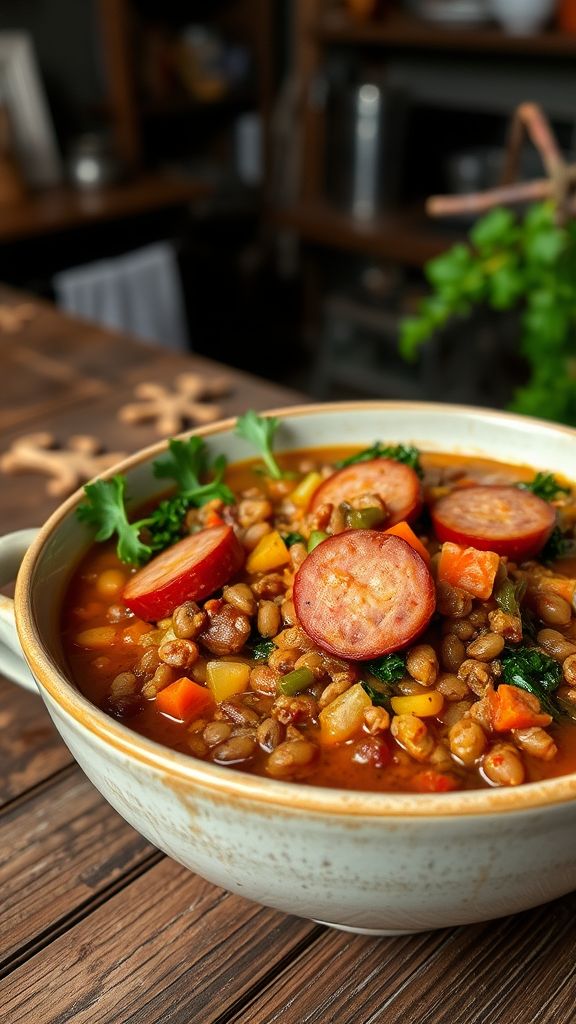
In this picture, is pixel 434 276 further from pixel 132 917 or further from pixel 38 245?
pixel 38 245

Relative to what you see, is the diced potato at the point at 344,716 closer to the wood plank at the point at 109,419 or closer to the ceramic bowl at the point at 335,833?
the ceramic bowl at the point at 335,833

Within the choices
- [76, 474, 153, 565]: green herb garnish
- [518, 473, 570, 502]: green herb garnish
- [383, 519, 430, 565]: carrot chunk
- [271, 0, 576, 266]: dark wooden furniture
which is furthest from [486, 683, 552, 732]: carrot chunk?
[271, 0, 576, 266]: dark wooden furniture

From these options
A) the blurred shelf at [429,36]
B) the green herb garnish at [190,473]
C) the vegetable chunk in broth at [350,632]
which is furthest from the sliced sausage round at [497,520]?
the blurred shelf at [429,36]

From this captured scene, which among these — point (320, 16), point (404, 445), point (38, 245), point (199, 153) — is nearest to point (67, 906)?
point (404, 445)

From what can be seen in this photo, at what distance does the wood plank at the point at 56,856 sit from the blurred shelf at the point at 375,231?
172 inches

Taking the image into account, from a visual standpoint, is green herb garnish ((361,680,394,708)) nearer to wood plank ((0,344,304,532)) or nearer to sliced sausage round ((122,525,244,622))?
sliced sausage round ((122,525,244,622))

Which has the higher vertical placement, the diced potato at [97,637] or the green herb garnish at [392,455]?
the green herb garnish at [392,455]

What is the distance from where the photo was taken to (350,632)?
1.06 m

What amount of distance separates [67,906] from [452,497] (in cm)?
78

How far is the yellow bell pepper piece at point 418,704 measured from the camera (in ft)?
3.43

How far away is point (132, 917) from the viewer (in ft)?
3.51

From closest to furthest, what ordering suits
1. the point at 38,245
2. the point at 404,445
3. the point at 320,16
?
the point at 404,445 → the point at 38,245 → the point at 320,16

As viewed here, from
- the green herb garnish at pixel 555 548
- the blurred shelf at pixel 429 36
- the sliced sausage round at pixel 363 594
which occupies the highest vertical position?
the blurred shelf at pixel 429 36

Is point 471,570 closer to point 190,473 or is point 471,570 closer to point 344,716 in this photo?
point 344,716
